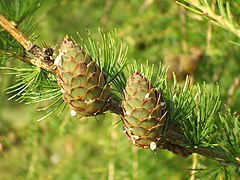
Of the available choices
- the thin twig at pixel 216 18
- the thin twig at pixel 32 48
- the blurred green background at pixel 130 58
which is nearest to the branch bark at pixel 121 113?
the thin twig at pixel 32 48

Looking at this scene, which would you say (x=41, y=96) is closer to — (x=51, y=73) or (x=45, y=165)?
(x=51, y=73)

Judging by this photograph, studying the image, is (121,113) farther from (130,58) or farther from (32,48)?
(130,58)

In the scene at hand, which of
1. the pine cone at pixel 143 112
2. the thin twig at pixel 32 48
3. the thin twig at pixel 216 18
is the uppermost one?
the thin twig at pixel 216 18

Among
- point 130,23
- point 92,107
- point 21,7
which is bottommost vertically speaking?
point 92,107

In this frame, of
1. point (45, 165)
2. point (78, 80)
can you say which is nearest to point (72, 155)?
point (45, 165)

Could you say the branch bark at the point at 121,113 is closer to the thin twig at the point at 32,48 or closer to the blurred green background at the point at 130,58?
the thin twig at the point at 32,48

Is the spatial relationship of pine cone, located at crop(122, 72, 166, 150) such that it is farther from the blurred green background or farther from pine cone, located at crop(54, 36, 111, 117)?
the blurred green background
